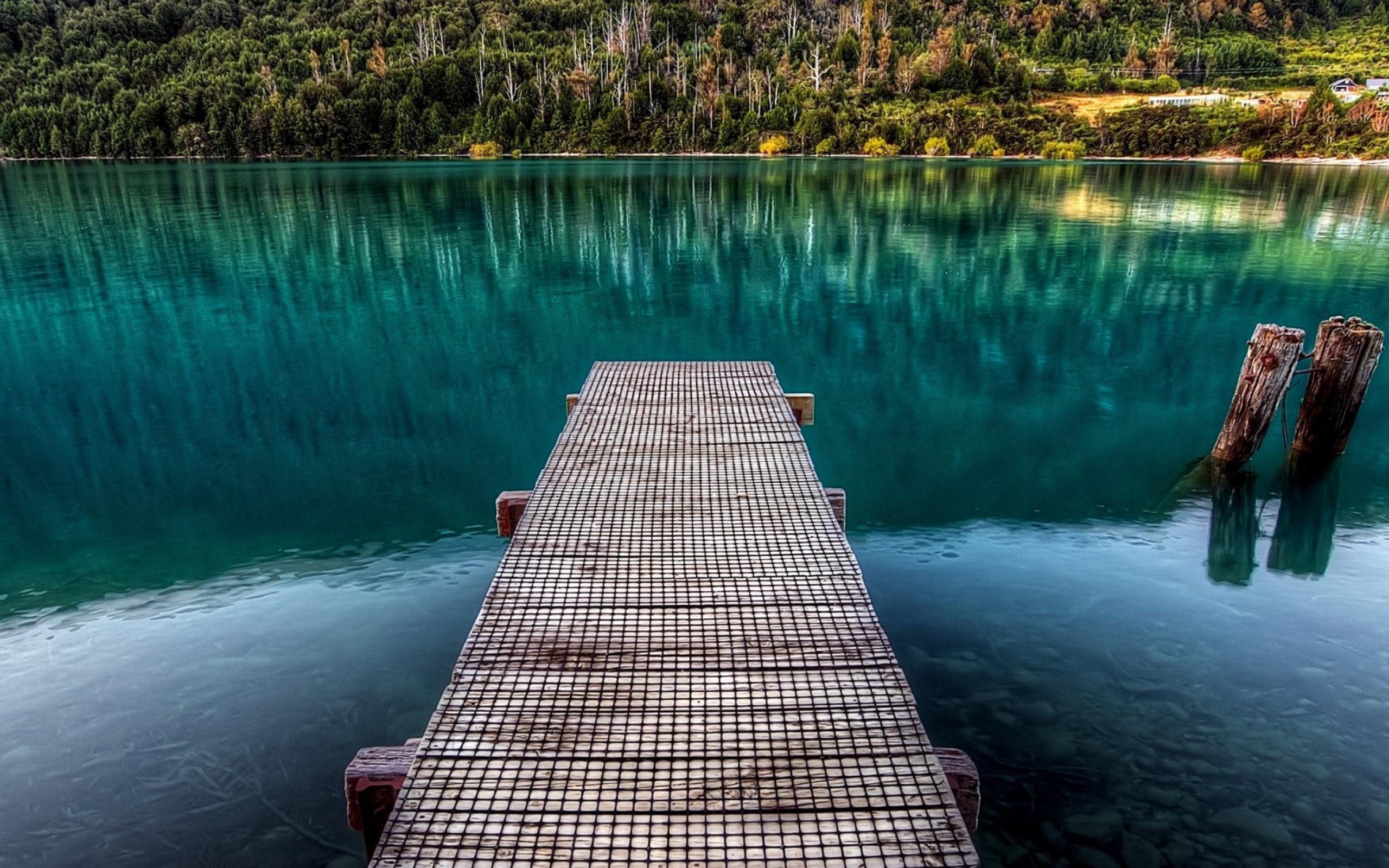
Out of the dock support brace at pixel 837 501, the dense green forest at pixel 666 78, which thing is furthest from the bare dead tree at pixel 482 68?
the dock support brace at pixel 837 501

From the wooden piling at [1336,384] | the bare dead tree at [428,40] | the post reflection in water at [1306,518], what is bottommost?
the post reflection in water at [1306,518]

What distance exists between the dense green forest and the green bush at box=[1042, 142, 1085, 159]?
0.28 meters

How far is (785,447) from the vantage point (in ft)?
30.5

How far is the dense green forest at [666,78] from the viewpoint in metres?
120

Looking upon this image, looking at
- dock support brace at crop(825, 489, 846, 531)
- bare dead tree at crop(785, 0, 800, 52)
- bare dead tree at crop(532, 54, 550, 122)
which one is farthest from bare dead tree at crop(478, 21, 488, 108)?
dock support brace at crop(825, 489, 846, 531)

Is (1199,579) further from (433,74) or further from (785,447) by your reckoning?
(433,74)

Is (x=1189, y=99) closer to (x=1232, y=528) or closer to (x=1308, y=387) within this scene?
(x=1308, y=387)

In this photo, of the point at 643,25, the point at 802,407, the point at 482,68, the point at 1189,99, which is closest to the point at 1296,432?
the point at 802,407

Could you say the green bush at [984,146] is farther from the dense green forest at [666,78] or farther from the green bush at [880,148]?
the green bush at [880,148]

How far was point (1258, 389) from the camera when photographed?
12883 millimetres

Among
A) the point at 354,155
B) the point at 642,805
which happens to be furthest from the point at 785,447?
the point at 354,155

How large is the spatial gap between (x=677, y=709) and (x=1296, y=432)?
13.9 metres

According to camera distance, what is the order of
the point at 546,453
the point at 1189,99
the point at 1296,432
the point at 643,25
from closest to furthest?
the point at 1296,432 < the point at 546,453 < the point at 1189,99 < the point at 643,25

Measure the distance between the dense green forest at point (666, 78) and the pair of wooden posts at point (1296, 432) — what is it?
106409mm
